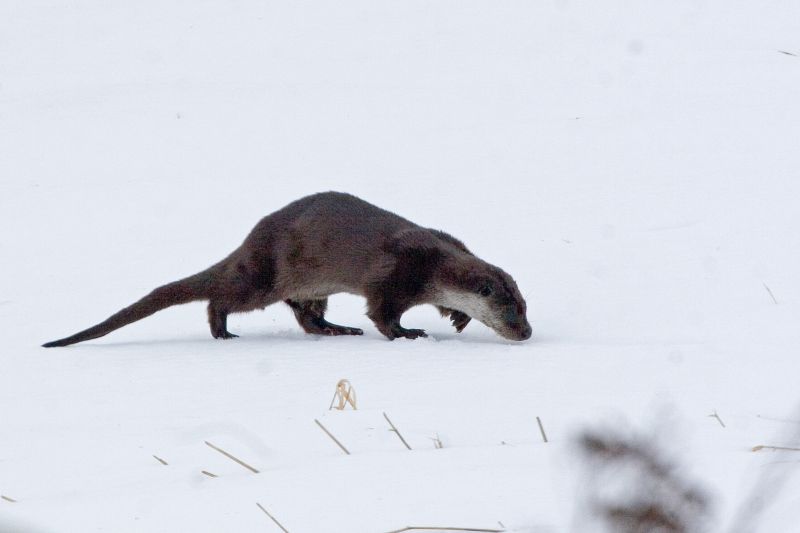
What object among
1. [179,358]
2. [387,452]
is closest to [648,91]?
[179,358]

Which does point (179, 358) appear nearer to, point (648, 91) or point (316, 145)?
point (316, 145)

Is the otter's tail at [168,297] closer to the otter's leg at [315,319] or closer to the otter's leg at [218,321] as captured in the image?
the otter's leg at [218,321]

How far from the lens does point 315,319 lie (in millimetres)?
6051

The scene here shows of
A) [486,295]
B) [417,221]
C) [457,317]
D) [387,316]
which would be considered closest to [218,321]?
[387,316]

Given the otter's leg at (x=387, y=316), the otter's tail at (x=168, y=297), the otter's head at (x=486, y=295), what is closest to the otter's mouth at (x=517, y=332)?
the otter's head at (x=486, y=295)

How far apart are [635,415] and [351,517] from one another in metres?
1.31

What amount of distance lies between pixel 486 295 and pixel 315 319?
0.90 metres

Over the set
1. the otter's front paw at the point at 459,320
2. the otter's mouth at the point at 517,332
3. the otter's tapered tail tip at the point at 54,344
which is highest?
the otter's tapered tail tip at the point at 54,344

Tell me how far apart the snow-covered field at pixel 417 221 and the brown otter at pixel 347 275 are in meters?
0.17

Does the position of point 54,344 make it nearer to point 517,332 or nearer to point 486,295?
point 486,295

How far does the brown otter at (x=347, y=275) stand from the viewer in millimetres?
5625

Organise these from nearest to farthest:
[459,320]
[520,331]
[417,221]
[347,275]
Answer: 1. [520,331]
2. [347,275]
3. [459,320]
4. [417,221]

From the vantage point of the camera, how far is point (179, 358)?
5.18 metres

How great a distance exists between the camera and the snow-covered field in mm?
2764
